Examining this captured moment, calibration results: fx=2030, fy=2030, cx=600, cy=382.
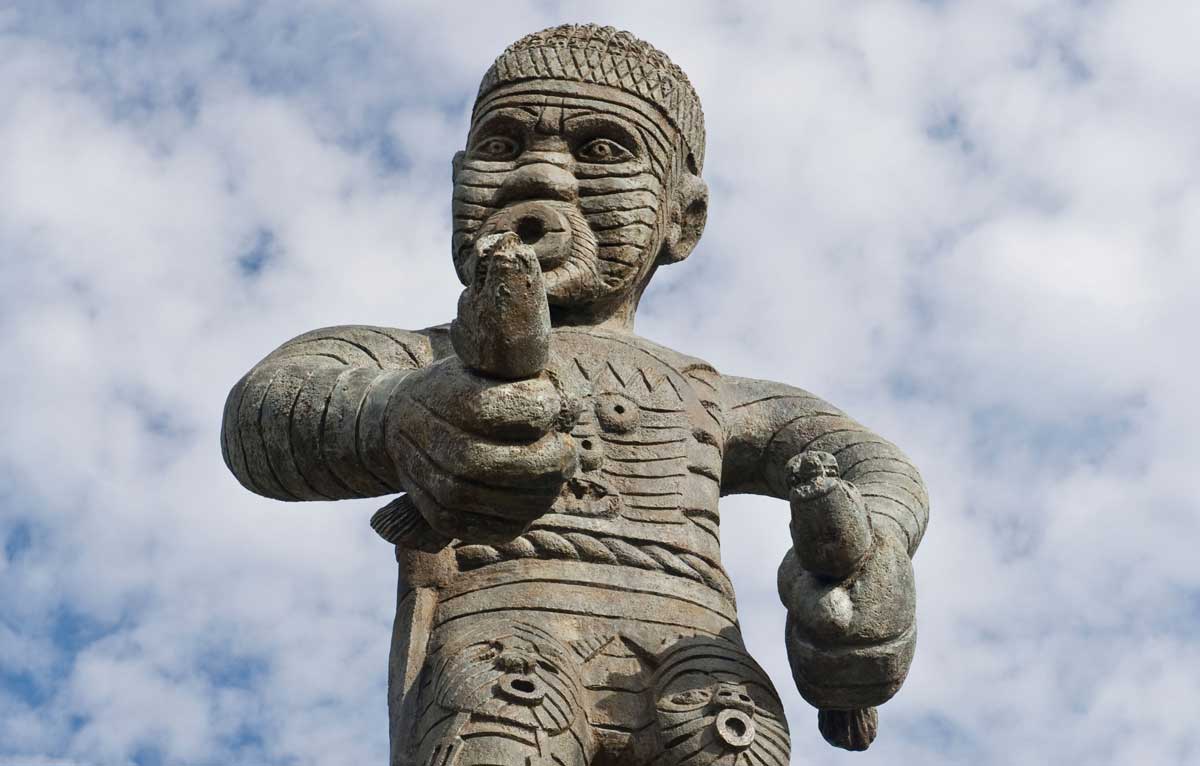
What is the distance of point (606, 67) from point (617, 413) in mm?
1490

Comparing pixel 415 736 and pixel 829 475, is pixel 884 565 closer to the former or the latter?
pixel 829 475

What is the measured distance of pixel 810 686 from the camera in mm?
5941

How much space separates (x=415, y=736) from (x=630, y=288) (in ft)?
6.74

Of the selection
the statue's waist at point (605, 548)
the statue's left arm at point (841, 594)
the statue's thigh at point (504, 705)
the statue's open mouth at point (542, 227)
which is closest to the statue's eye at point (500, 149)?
the statue's open mouth at point (542, 227)

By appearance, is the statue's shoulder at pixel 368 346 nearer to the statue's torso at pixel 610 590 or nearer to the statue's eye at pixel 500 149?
the statue's torso at pixel 610 590

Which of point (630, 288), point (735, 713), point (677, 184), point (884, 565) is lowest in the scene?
point (735, 713)

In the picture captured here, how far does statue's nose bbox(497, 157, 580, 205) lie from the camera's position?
23.1 feet

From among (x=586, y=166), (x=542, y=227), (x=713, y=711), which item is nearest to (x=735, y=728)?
(x=713, y=711)

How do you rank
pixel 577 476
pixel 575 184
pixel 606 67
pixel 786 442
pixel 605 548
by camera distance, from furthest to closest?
1. pixel 606 67
2. pixel 575 184
3. pixel 786 442
4. pixel 577 476
5. pixel 605 548

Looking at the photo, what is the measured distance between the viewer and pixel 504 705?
562cm

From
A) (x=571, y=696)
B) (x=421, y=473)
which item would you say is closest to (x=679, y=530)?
(x=571, y=696)

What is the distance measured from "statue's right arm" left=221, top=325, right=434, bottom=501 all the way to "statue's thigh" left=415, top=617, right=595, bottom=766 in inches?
21.7

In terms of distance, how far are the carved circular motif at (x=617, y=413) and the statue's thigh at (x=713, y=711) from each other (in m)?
0.82

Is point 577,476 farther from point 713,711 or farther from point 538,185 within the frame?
point 538,185
